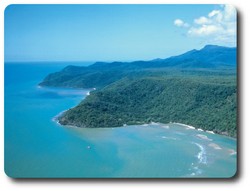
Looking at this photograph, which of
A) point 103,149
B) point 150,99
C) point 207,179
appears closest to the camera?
point 207,179

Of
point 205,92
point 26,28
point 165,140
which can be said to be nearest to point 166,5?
point 26,28

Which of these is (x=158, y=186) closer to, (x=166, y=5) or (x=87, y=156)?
(x=87, y=156)

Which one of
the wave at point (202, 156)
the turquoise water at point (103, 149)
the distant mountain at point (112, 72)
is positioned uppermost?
the distant mountain at point (112, 72)

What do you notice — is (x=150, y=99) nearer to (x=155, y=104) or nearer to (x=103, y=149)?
(x=155, y=104)

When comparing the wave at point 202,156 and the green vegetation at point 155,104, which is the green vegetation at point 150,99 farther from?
the wave at point 202,156

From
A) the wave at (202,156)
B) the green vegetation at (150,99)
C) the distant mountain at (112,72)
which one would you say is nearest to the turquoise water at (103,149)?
the wave at (202,156)

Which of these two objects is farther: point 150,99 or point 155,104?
point 150,99

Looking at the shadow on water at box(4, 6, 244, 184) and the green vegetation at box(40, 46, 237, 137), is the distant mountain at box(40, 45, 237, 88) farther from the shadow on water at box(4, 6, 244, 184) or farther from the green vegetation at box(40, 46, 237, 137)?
the shadow on water at box(4, 6, 244, 184)

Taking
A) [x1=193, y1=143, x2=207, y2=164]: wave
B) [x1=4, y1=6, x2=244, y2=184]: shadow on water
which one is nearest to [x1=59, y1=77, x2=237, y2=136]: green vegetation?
[x1=193, y1=143, x2=207, y2=164]: wave

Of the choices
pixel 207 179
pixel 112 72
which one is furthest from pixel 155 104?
pixel 207 179
